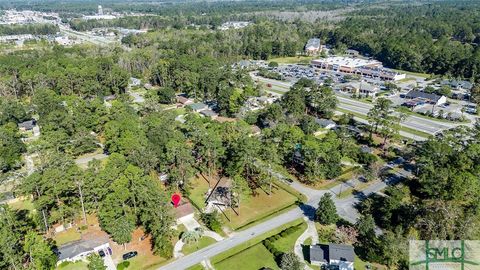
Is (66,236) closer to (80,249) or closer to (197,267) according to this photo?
(80,249)

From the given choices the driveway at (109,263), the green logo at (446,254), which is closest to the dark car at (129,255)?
the driveway at (109,263)

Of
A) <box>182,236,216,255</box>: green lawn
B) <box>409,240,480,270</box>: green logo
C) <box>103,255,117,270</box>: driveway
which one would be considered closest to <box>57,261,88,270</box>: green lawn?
<box>103,255,117,270</box>: driveway

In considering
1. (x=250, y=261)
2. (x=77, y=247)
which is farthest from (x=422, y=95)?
(x=77, y=247)

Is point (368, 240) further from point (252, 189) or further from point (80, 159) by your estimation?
point (80, 159)

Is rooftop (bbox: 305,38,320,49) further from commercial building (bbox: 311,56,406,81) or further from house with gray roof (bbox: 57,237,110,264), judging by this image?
house with gray roof (bbox: 57,237,110,264)

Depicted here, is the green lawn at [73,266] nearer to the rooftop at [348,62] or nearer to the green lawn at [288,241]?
the green lawn at [288,241]

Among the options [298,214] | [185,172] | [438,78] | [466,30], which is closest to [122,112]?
[185,172]
